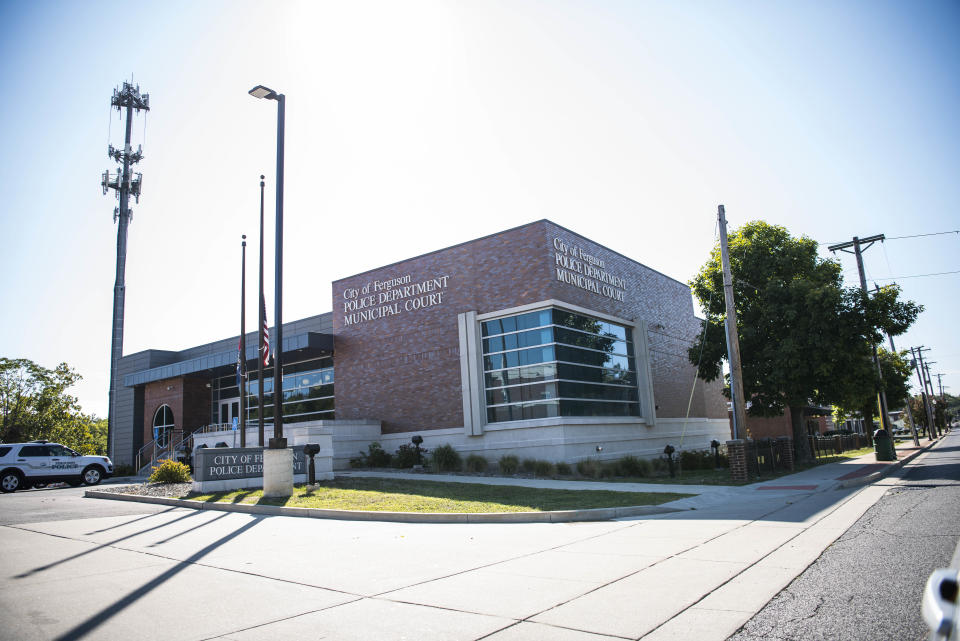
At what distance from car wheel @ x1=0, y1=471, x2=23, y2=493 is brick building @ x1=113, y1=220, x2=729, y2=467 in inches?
296

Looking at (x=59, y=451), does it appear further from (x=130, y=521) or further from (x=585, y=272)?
(x=585, y=272)

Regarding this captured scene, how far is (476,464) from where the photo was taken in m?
21.5

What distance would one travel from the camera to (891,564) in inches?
260

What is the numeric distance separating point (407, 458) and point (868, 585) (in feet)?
62.4

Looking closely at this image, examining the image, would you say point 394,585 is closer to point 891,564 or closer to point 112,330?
point 891,564

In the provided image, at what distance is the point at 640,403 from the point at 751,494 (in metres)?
12.1

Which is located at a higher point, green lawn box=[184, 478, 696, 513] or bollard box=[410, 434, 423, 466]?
bollard box=[410, 434, 423, 466]

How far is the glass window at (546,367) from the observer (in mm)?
21688

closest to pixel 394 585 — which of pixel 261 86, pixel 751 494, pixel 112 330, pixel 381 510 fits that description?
pixel 381 510

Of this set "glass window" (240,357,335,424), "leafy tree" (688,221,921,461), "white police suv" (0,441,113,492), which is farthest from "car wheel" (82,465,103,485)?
"leafy tree" (688,221,921,461)

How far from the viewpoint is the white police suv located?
69.4ft

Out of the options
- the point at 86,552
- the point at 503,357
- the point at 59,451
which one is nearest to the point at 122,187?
the point at 59,451

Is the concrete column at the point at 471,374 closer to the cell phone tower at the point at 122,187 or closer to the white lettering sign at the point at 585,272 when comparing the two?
the white lettering sign at the point at 585,272

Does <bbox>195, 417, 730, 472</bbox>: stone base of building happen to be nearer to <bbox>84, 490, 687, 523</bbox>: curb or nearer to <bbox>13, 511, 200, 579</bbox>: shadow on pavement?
<bbox>84, 490, 687, 523</bbox>: curb
